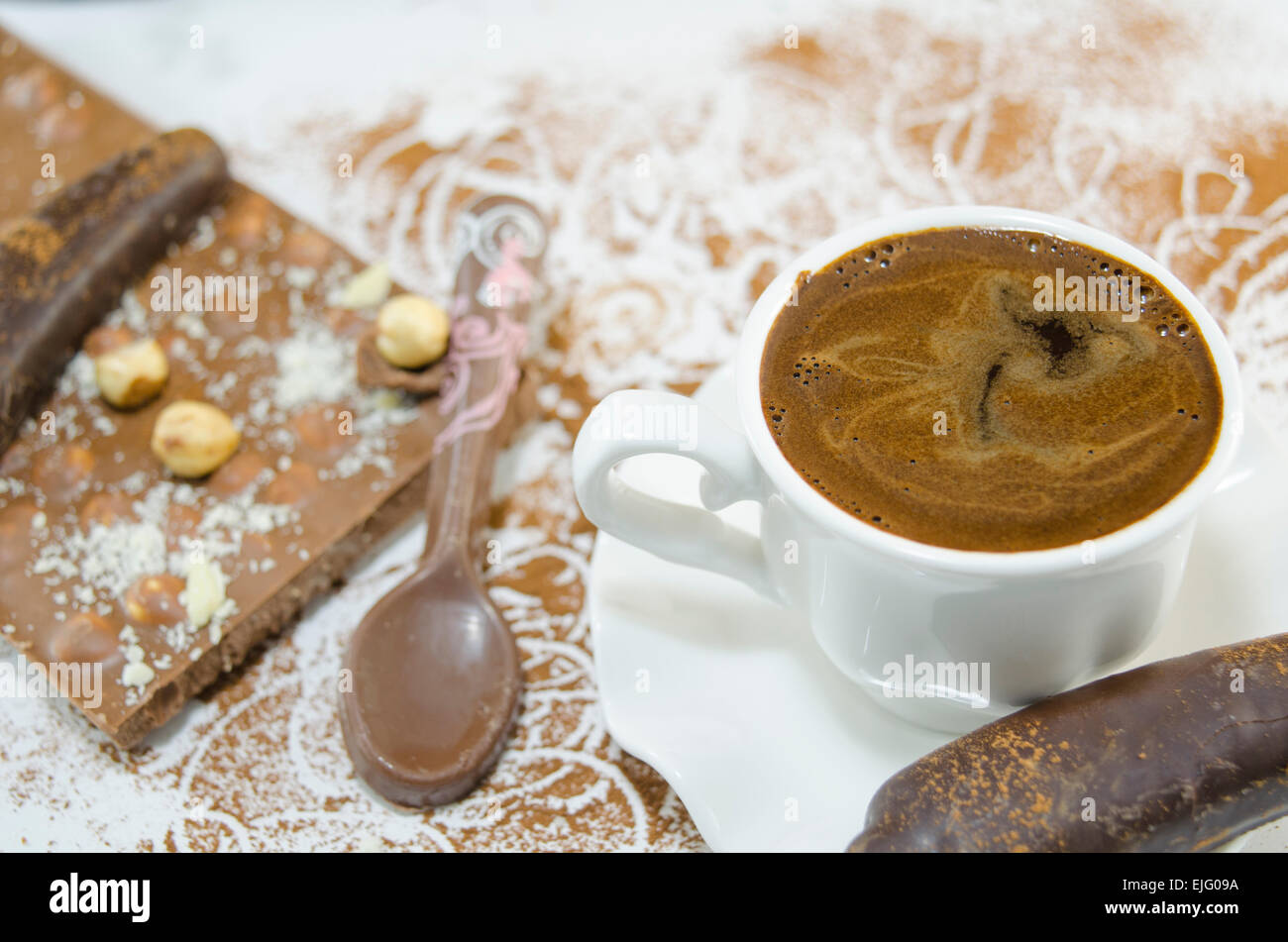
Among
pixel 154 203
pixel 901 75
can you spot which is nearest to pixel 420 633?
pixel 154 203

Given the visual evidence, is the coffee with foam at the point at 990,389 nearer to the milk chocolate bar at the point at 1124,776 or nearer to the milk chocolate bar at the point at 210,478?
the milk chocolate bar at the point at 1124,776

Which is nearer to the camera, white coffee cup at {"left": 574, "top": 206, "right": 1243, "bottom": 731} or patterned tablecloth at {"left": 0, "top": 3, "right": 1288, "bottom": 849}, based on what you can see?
white coffee cup at {"left": 574, "top": 206, "right": 1243, "bottom": 731}

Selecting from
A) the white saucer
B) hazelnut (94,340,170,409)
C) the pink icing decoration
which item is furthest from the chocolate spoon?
hazelnut (94,340,170,409)

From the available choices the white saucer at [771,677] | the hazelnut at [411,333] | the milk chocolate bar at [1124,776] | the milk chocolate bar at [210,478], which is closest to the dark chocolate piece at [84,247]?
the milk chocolate bar at [210,478]

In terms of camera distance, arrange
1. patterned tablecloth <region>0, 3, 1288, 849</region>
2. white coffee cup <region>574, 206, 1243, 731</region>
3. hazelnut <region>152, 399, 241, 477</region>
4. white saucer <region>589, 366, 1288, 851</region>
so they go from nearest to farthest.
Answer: white coffee cup <region>574, 206, 1243, 731</region> < white saucer <region>589, 366, 1288, 851</region> < patterned tablecloth <region>0, 3, 1288, 849</region> < hazelnut <region>152, 399, 241, 477</region>

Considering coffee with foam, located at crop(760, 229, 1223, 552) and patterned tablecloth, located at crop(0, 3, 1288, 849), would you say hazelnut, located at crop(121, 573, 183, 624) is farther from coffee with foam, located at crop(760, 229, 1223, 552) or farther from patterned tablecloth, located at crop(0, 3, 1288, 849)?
coffee with foam, located at crop(760, 229, 1223, 552)

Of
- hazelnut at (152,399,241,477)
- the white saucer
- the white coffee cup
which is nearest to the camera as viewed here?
the white coffee cup

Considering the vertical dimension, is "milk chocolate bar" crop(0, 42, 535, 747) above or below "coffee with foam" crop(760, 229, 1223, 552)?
below
